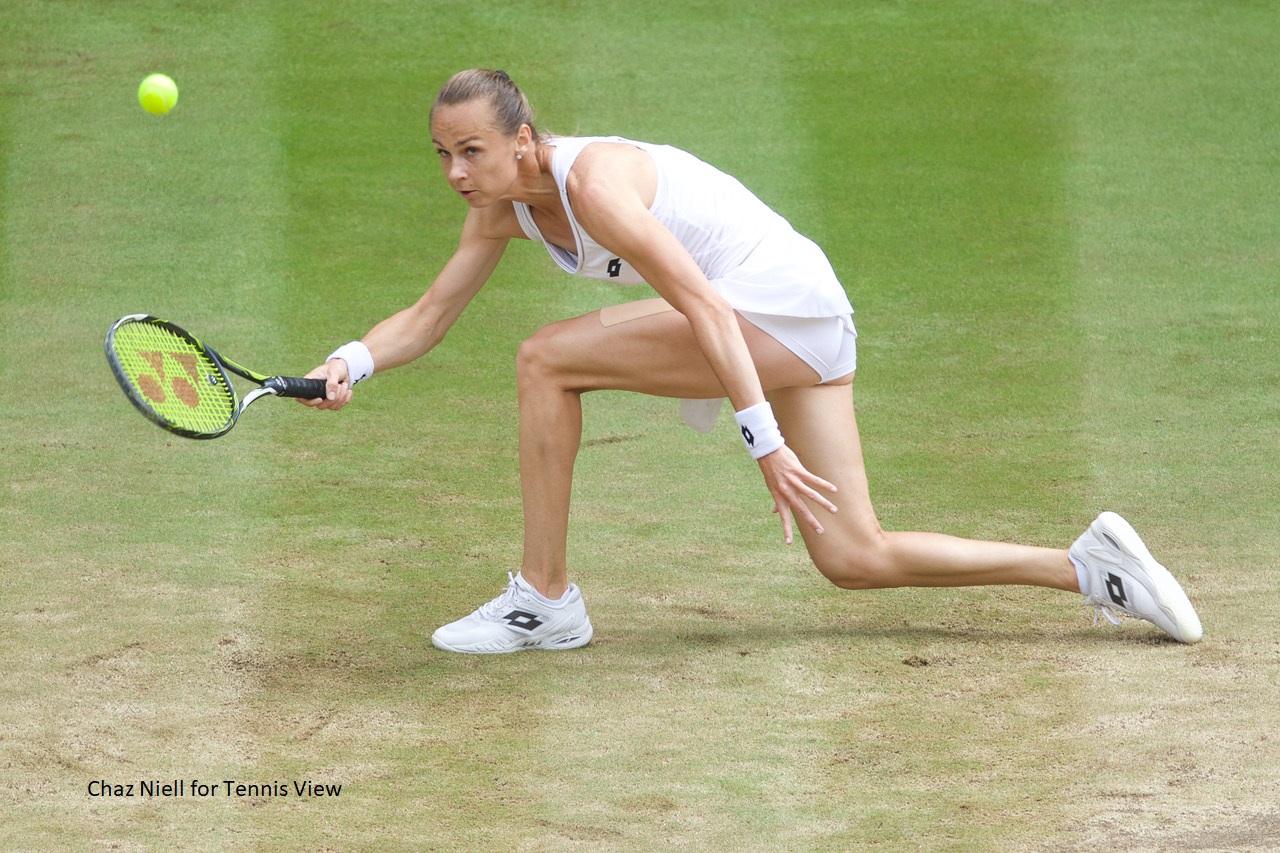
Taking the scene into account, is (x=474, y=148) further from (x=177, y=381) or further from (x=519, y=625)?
(x=519, y=625)

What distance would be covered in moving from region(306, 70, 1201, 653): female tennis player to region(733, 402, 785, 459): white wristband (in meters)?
0.13

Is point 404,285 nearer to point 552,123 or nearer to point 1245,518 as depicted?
point 552,123

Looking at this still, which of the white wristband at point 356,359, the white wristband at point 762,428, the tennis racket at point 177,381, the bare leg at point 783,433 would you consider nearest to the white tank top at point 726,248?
the bare leg at point 783,433

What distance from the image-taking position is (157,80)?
275 inches

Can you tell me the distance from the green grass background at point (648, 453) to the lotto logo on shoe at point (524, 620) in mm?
90

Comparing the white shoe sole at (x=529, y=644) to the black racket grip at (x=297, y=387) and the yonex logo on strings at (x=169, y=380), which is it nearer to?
the black racket grip at (x=297, y=387)

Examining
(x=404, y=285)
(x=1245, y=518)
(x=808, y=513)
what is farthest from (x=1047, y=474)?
(x=404, y=285)

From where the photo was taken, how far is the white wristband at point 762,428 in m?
3.90

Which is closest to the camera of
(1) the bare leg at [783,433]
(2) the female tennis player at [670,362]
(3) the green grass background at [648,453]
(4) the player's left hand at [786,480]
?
(3) the green grass background at [648,453]

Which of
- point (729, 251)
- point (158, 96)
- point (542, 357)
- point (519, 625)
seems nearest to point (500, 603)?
point (519, 625)

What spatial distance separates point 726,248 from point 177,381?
1.45 m

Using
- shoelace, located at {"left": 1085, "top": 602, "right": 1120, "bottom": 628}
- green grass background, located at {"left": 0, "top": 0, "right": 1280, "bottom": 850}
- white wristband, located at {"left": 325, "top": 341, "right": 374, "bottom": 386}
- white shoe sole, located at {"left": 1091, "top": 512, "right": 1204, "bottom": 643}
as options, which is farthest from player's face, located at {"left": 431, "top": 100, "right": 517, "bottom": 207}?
shoelace, located at {"left": 1085, "top": 602, "right": 1120, "bottom": 628}

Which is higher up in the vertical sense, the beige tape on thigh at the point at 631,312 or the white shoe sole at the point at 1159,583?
the beige tape on thigh at the point at 631,312

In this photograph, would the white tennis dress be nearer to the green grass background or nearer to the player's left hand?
the player's left hand
